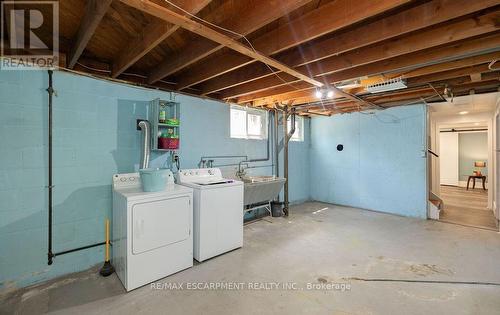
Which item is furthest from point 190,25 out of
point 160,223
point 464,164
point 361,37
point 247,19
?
point 464,164

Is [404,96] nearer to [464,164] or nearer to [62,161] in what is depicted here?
[62,161]

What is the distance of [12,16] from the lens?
1.89 metres

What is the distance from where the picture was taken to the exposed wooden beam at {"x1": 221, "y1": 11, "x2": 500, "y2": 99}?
176 centimetres

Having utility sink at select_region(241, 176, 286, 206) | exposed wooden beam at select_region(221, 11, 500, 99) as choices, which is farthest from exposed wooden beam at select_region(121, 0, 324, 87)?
utility sink at select_region(241, 176, 286, 206)

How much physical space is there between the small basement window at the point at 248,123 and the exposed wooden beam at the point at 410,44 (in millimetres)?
1538

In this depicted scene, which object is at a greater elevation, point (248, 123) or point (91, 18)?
point (91, 18)

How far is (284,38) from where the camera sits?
1.99 metres

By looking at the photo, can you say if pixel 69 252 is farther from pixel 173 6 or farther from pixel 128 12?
pixel 173 6

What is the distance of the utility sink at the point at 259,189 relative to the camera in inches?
153

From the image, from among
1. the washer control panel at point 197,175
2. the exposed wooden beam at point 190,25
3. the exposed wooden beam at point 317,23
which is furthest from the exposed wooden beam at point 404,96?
the exposed wooden beam at point 190,25

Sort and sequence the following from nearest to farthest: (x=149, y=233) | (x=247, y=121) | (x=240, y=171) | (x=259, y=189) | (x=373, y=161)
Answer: (x=149, y=233)
(x=259, y=189)
(x=240, y=171)
(x=247, y=121)
(x=373, y=161)

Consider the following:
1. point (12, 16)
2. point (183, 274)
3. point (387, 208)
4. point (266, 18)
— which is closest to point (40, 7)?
point (12, 16)

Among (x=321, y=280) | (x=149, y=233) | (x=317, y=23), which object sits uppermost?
(x=317, y=23)

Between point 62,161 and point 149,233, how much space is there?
4.16ft
